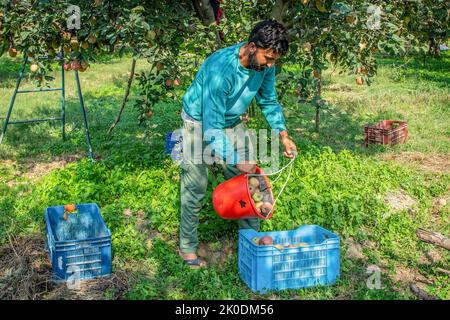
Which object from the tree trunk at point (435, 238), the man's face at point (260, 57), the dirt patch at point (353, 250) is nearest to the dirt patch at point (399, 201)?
the dirt patch at point (353, 250)

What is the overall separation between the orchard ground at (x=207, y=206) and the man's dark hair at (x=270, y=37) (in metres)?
1.60

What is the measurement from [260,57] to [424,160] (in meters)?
4.01

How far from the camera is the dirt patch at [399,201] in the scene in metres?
5.40

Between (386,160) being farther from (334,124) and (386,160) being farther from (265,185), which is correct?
(265,185)

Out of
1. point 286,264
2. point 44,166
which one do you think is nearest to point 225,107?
point 286,264

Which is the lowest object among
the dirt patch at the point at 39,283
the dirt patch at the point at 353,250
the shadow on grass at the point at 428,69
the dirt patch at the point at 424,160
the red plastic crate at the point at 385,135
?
the dirt patch at the point at 353,250

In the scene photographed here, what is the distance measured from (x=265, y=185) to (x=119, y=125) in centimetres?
494

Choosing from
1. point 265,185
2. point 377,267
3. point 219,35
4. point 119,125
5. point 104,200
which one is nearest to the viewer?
point 265,185

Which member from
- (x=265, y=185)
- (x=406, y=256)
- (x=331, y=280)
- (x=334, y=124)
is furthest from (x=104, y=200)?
(x=334, y=124)

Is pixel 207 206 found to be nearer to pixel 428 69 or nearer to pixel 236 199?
pixel 236 199

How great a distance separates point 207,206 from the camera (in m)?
4.73

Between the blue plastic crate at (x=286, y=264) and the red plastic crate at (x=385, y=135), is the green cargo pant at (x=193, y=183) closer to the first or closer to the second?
A: the blue plastic crate at (x=286, y=264)

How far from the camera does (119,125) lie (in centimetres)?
841

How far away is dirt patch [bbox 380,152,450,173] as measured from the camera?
6.56 metres
